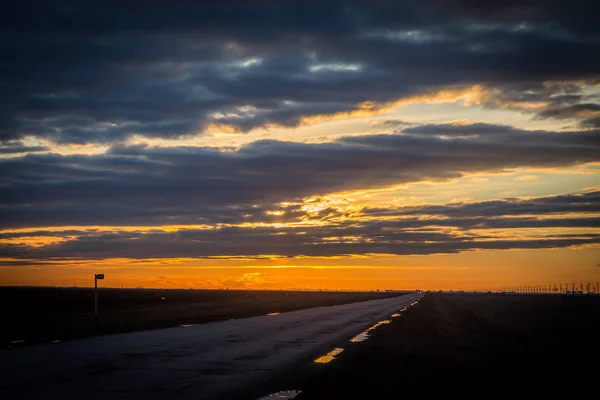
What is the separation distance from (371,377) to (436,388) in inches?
88.4

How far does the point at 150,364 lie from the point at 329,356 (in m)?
6.03

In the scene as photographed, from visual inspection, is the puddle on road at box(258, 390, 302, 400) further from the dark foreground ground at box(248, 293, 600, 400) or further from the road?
the road

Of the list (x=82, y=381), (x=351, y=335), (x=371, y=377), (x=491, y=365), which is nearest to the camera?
(x=82, y=381)

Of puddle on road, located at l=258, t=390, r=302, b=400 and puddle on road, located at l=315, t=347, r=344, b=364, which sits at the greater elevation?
puddle on road, located at l=258, t=390, r=302, b=400

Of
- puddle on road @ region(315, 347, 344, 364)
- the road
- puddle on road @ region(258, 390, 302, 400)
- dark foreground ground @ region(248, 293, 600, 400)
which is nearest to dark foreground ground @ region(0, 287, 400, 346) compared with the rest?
the road

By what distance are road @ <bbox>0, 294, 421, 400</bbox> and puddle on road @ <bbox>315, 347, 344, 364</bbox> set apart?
18.8 inches

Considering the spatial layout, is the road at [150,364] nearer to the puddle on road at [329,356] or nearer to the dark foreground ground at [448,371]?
the puddle on road at [329,356]

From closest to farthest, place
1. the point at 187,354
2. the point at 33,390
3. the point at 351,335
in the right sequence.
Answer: the point at 33,390 → the point at 187,354 → the point at 351,335

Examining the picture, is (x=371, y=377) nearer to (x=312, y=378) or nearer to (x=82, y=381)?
(x=312, y=378)

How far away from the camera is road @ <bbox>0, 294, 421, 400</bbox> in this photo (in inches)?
575

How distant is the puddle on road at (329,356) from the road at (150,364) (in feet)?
1.56

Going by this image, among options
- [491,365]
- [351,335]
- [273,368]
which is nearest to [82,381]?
[273,368]

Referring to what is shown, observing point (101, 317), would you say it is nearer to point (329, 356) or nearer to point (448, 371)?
point (329, 356)

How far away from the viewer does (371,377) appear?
671 inches
